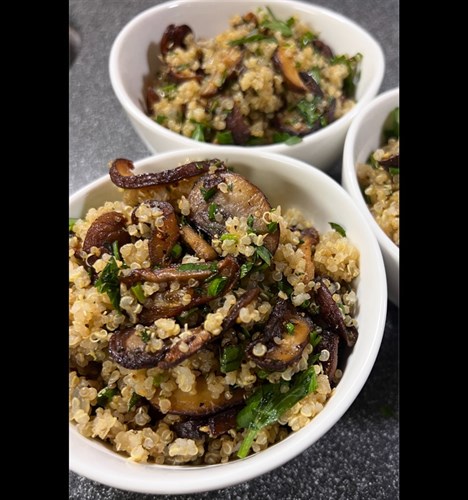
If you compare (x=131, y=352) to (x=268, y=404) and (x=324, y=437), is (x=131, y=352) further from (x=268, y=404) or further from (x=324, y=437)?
(x=324, y=437)

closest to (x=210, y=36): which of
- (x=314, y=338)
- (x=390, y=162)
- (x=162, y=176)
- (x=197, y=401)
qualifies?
(x=390, y=162)

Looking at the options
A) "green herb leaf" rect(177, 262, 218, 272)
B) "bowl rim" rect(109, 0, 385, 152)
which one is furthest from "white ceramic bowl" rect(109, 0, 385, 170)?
"green herb leaf" rect(177, 262, 218, 272)

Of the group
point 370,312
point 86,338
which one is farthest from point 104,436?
point 370,312

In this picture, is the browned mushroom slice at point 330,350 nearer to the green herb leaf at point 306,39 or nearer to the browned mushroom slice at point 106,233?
the browned mushroom slice at point 106,233

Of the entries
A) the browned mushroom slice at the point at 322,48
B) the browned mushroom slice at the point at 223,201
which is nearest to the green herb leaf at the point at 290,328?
the browned mushroom slice at the point at 223,201

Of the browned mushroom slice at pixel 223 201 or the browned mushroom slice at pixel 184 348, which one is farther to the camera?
the browned mushroom slice at pixel 223 201

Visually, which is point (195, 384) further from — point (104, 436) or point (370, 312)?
point (370, 312)
